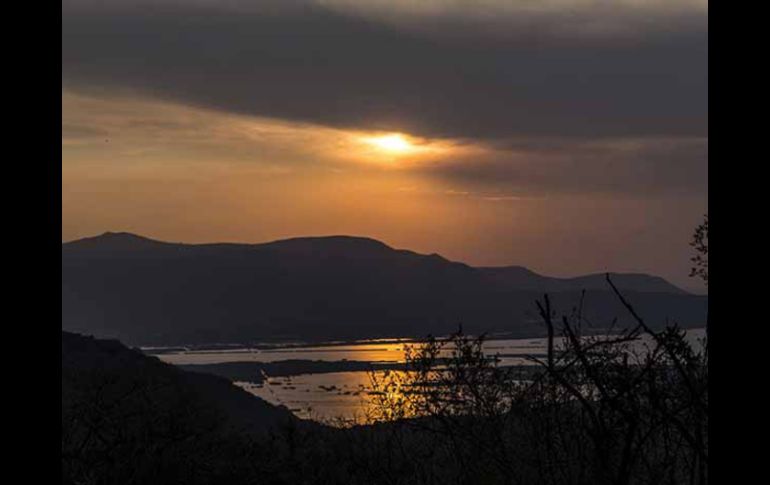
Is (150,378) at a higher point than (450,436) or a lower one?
lower

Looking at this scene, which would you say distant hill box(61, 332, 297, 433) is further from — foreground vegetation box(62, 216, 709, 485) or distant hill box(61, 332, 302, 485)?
foreground vegetation box(62, 216, 709, 485)

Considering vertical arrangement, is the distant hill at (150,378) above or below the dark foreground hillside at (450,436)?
below

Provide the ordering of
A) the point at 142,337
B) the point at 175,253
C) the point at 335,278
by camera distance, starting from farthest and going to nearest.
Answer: the point at 175,253
the point at 335,278
the point at 142,337

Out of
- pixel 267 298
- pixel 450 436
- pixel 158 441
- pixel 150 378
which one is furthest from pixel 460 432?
pixel 267 298

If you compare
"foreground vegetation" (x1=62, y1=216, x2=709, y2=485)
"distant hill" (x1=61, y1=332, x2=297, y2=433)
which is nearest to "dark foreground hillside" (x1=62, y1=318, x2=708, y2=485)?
"foreground vegetation" (x1=62, y1=216, x2=709, y2=485)

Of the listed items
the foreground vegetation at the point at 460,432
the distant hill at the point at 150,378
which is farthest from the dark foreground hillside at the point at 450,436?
the distant hill at the point at 150,378

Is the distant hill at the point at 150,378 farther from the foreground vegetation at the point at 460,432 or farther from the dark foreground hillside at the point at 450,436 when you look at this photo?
the foreground vegetation at the point at 460,432

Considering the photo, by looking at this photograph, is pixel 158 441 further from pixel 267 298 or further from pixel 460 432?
pixel 267 298

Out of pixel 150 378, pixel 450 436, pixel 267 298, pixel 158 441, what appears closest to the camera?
pixel 450 436
